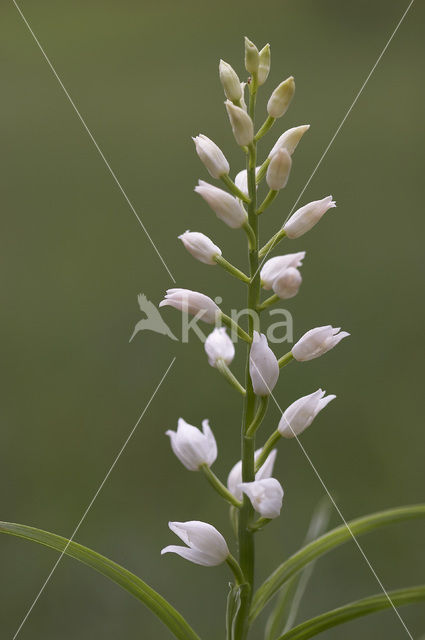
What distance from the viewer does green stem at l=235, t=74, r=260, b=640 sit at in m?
0.36

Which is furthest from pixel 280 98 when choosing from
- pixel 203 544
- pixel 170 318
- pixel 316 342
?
pixel 170 318

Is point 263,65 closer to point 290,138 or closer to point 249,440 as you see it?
point 290,138

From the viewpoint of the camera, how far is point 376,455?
35.6 inches

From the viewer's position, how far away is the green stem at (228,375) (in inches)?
14.7

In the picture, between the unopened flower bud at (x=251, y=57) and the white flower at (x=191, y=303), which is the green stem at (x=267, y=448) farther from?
the unopened flower bud at (x=251, y=57)

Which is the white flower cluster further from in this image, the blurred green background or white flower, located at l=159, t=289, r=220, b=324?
the blurred green background

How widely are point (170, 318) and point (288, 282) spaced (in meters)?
0.68

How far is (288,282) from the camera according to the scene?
350 millimetres

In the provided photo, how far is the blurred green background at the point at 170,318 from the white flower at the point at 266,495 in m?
0.44

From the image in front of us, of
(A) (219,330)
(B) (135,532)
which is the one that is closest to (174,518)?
(B) (135,532)

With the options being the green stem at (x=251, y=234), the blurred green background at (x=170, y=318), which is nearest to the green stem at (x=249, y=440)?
the green stem at (x=251, y=234)

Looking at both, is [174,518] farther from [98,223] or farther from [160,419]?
[98,223]

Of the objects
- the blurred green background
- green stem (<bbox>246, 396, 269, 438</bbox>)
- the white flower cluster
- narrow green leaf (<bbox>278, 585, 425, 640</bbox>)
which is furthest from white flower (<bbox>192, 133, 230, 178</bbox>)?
the blurred green background

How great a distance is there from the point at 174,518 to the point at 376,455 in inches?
10.6
